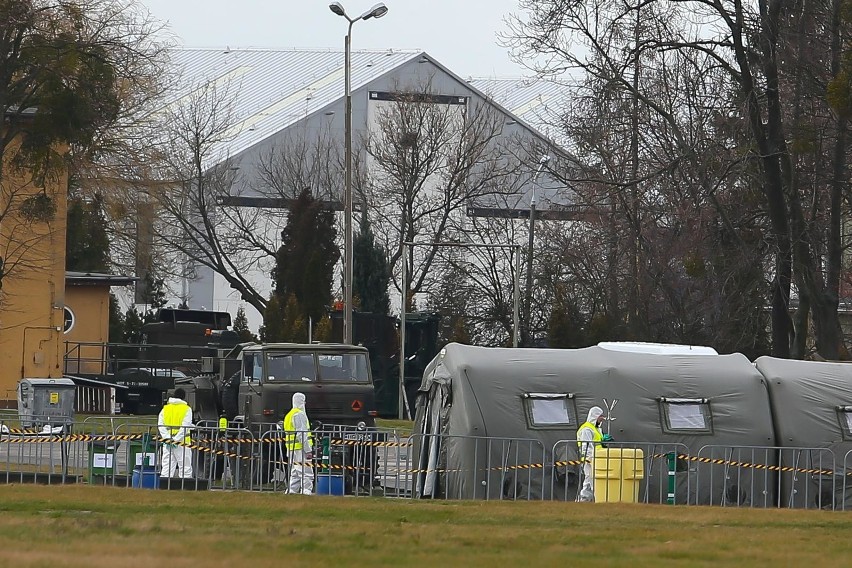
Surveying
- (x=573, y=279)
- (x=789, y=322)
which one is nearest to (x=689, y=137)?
(x=789, y=322)

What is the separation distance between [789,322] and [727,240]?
2.32 metres

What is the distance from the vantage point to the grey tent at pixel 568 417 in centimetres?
2009

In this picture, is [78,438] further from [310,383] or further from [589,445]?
[589,445]

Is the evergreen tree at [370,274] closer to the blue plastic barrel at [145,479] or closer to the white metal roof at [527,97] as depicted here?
the white metal roof at [527,97]

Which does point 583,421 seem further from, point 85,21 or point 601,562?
point 85,21

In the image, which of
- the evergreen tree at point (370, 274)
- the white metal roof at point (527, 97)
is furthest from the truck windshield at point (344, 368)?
the white metal roof at point (527, 97)

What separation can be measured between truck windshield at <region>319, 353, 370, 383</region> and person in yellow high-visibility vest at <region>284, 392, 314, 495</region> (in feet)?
9.82

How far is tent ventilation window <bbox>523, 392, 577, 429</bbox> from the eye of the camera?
2062 cm

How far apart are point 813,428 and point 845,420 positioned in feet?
1.97

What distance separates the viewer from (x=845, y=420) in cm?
2095

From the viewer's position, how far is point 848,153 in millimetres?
29781

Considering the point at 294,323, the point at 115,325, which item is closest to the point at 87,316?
the point at 294,323

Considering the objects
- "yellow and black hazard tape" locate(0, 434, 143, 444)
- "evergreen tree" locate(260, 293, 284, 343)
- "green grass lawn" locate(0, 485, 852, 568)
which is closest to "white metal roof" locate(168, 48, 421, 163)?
"evergreen tree" locate(260, 293, 284, 343)

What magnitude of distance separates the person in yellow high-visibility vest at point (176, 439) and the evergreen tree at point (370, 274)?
3203cm
